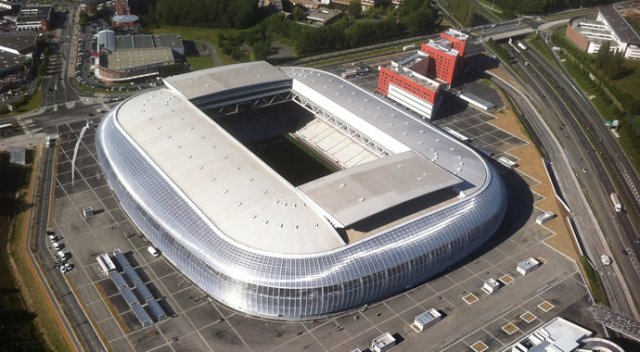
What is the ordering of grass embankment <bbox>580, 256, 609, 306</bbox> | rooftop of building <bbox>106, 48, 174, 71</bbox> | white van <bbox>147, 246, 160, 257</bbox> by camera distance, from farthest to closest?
rooftop of building <bbox>106, 48, 174, 71</bbox>
white van <bbox>147, 246, 160, 257</bbox>
grass embankment <bbox>580, 256, 609, 306</bbox>

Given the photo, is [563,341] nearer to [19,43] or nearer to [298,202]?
[298,202]

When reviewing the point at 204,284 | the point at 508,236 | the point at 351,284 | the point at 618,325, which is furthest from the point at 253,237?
the point at 618,325

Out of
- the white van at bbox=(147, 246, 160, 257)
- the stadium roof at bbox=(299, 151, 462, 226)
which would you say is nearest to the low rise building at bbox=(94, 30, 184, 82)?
the white van at bbox=(147, 246, 160, 257)

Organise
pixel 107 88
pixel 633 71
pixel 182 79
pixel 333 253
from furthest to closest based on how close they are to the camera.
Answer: pixel 633 71 → pixel 107 88 → pixel 182 79 → pixel 333 253

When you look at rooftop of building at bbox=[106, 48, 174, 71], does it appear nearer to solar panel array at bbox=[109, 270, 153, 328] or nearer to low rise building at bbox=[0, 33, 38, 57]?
low rise building at bbox=[0, 33, 38, 57]

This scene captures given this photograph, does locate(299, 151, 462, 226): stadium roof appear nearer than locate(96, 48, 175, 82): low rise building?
Yes

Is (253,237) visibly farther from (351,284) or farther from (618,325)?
(618,325)

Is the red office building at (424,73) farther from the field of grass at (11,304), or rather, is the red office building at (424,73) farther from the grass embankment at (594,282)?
the field of grass at (11,304)
